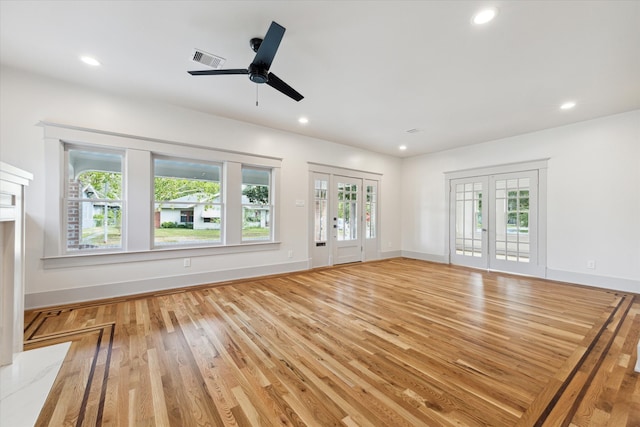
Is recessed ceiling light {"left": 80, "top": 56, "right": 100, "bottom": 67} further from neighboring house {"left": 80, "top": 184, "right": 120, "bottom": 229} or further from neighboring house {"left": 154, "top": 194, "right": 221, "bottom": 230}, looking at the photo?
neighboring house {"left": 154, "top": 194, "right": 221, "bottom": 230}

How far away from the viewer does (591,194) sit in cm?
436

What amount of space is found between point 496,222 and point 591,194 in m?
1.52

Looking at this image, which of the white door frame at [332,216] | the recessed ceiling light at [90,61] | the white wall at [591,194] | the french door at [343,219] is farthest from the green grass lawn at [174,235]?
the white wall at [591,194]

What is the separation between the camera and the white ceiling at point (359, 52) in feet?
6.91

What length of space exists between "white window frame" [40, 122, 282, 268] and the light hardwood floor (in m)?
0.68

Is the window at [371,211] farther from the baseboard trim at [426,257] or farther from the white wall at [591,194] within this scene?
the white wall at [591,194]

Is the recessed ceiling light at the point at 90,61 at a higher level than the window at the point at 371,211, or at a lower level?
higher

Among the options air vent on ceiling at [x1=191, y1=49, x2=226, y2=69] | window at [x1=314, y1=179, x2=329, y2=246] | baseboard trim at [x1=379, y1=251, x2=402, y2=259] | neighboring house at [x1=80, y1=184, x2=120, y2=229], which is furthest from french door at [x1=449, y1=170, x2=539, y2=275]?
neighboring house at [x1=80, y1=184, x2=120, y2=229]

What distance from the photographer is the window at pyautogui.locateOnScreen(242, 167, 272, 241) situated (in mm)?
4836

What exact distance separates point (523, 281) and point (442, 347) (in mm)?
3585

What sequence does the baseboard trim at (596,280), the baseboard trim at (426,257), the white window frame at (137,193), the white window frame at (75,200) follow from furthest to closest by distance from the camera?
the baseboard trim at (426,257), the baseboard trim at (596,280), the white window frame at (75,200), the white window frame at (137,193)

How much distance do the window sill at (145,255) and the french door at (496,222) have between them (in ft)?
14.9

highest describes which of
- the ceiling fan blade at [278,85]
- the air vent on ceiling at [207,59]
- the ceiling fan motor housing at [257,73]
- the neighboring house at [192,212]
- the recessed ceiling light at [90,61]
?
the recessed ceiling light at [90,61]

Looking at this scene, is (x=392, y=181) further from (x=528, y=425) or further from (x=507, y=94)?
(x=528, y=425)
